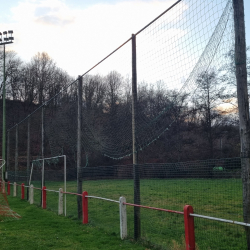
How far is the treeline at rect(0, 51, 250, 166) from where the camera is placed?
7.32 metres

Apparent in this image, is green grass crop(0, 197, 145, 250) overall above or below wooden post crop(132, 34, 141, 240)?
below

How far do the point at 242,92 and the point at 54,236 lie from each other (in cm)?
521

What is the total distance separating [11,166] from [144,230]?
25.1 m

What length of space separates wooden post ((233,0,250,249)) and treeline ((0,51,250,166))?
0.32 meters

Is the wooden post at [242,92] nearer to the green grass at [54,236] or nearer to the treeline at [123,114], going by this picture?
the treeline at [123,114]

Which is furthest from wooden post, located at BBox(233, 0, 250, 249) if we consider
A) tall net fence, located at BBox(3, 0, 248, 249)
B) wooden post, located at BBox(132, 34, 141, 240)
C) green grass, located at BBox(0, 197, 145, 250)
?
wooden post, located at BBox(132, 34, 141, 240)

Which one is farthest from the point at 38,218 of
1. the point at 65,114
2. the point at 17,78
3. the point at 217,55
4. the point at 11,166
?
the point at 17,78

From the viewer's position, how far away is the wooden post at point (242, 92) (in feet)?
14.2

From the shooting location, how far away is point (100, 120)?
37.2 ft

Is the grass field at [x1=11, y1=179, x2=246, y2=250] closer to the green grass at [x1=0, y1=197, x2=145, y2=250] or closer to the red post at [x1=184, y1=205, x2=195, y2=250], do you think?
the green grass at [x1=0, y1=197, x2=145, y2=250]

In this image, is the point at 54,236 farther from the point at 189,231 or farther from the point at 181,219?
the point at 189,231

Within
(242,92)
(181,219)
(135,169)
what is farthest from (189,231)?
(181,219)

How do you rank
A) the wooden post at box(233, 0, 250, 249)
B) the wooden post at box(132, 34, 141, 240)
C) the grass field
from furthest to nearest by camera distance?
the wooden post at box(132, 34, 141, 240), the grass field, the wooden post at box(233, 0, 250, 249)

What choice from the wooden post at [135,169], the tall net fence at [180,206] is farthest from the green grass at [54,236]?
the tall net fence at [180,206]
